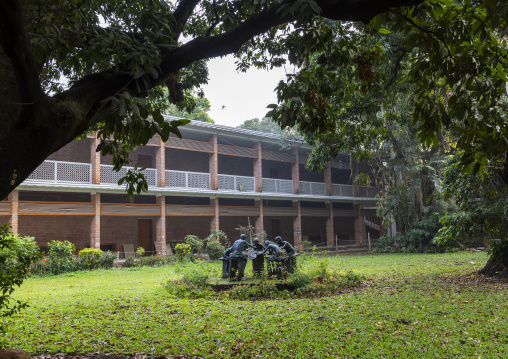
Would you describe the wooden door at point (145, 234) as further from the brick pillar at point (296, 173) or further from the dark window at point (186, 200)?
the brick pillar at point (296, 173)

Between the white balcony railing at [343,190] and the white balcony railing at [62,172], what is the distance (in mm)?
15616

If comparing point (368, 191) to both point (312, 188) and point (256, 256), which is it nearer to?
point (312, 188)

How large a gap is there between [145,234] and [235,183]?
561 centimetres

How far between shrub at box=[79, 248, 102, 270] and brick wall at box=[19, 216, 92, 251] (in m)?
2.94

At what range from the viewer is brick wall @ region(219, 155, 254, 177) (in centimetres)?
2511

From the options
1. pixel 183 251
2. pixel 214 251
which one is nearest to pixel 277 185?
pixel 214 251

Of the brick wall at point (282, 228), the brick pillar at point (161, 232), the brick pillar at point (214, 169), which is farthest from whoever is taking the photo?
the brick wall at point (282, 228)

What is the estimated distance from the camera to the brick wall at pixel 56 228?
18781 mm

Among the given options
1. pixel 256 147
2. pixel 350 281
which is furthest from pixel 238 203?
pixel 350 281

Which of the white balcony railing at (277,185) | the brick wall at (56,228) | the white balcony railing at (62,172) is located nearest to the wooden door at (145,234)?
the brick wall at (56,228)

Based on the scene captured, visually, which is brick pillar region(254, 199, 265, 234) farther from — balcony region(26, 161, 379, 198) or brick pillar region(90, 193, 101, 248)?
brick pillar region(90, 193, 101, 248)

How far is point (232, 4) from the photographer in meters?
6.11

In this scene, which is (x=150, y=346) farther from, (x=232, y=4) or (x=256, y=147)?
(x=256, y=147)

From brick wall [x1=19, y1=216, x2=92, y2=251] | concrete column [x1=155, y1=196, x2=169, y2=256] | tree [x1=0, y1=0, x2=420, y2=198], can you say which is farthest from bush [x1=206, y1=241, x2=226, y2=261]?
tree [x1=0, y1=0, x2=420, y2=198]
